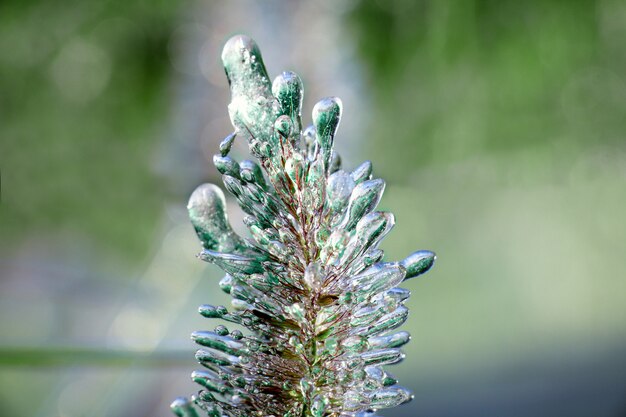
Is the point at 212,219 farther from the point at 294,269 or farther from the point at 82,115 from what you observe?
the point at 82,115

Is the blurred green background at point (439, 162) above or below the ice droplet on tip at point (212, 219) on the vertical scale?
above

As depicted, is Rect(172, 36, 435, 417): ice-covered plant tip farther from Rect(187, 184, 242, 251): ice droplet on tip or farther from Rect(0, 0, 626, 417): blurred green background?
Rect(0, 0, 626, 417): blurred green background

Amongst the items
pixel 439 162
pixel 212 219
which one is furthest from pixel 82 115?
pixel 212 219

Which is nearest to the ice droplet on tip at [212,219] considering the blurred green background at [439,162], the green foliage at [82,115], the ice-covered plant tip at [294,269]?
the ice-covered plant tip at [294,269]

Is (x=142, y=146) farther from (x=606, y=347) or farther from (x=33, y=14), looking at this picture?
(x=606, y=347)

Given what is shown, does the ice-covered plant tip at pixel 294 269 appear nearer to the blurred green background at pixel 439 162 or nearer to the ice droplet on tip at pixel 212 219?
the ice droplet on tip at pixel 212 219

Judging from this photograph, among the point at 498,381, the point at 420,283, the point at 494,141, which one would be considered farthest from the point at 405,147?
the point at 498,381
